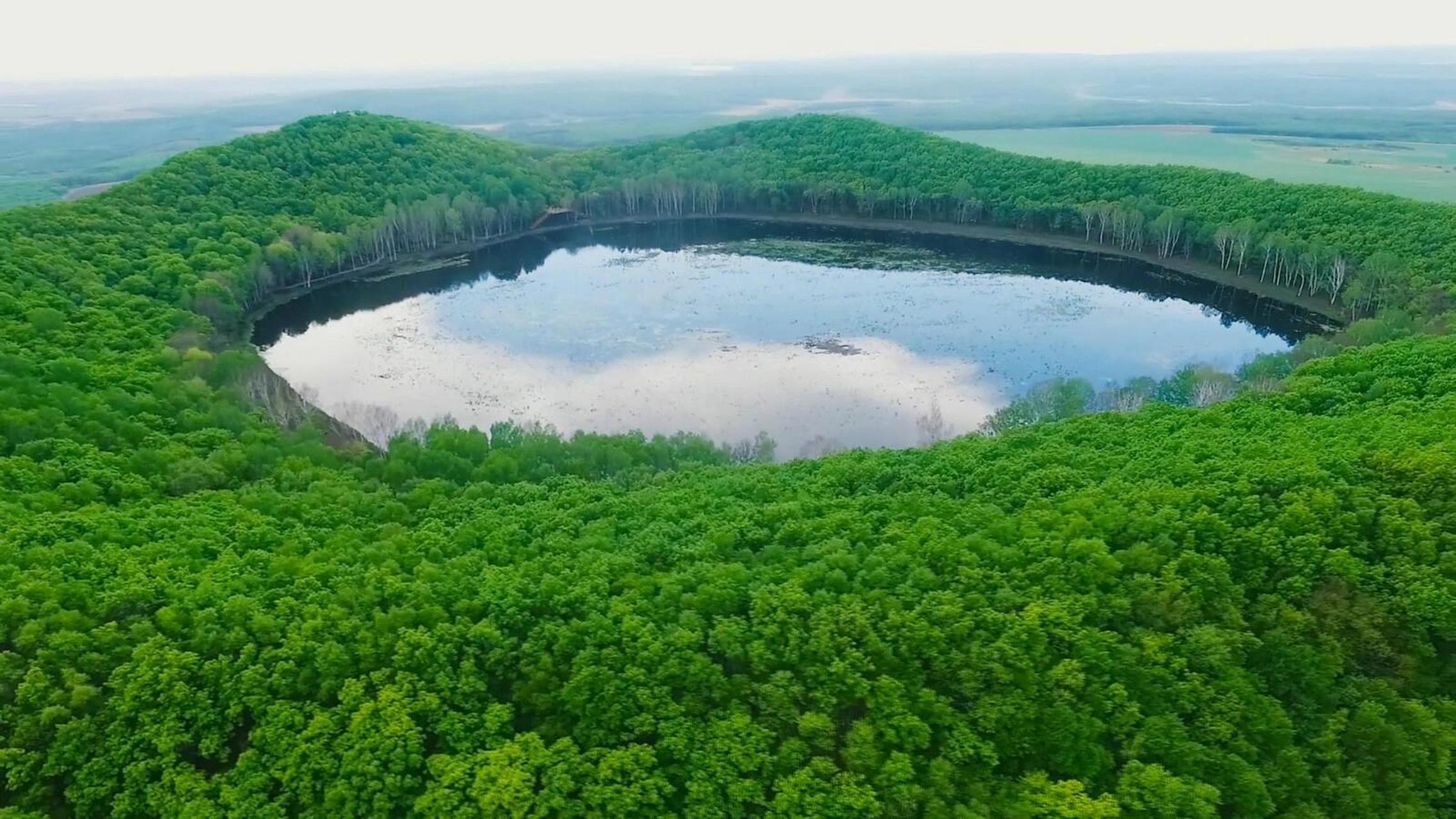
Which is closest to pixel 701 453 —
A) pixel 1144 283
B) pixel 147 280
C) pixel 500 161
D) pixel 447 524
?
pixel 447 524

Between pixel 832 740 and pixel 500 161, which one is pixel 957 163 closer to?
pixel 500 161

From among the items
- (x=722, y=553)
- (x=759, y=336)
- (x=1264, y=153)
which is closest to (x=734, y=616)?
(x=722, y=553)

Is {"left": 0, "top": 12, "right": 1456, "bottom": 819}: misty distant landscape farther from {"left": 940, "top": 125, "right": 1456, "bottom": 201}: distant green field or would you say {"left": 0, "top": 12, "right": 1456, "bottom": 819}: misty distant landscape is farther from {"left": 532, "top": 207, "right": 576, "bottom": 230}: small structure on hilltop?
{"left": 940, "top": 125, "right": 1456, "bottom": 201}: distant green field

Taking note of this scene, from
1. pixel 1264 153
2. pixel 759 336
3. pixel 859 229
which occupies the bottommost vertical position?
pixel 759 336

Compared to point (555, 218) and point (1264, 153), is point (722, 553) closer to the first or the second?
point (555, 218)

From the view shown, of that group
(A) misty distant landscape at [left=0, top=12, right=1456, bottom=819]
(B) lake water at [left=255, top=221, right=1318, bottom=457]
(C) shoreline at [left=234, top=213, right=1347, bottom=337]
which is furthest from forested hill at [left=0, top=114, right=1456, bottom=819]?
(C) shoreline at [left=234, top=213, right=1347, bottom=337]
